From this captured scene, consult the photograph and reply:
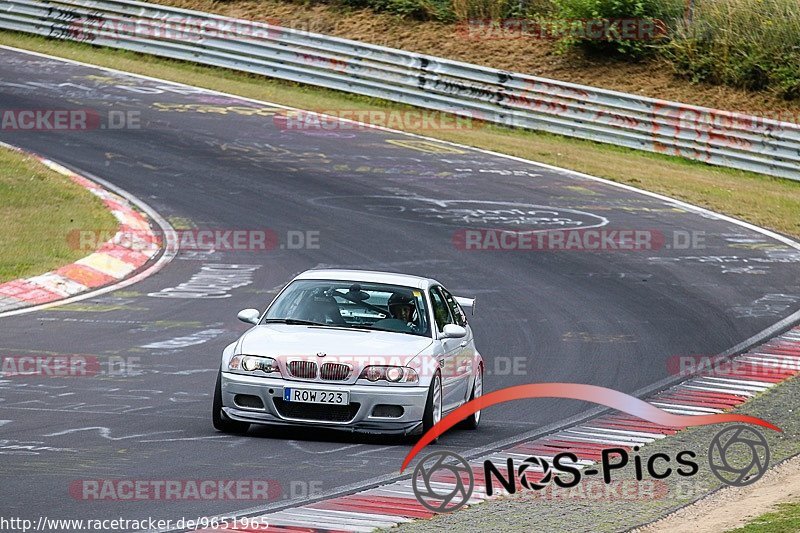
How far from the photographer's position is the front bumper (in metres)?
10.3

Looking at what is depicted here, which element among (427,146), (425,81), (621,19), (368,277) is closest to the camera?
(368,277)

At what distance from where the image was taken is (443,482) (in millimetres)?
8953

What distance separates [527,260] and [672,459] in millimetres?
9608

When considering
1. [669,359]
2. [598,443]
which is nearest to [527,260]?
[669,359]

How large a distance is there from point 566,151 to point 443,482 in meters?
19.3

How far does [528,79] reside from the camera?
29.3 m

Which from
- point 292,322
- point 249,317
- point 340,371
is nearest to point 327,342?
point 340,371

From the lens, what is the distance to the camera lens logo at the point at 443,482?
8508mm

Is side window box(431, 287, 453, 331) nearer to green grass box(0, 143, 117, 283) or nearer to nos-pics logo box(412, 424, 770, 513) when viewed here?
nos-pics logo box(412, 424, 770, 513)

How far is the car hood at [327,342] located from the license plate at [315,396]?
11.8 inches

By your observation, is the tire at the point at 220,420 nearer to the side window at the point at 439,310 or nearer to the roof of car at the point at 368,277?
the roof of car at the point at 368,277

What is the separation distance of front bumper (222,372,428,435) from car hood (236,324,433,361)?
0.26m

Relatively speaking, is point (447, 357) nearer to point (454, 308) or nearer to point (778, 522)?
point (454, 308)

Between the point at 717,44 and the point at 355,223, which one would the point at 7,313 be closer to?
the point at 355,223
